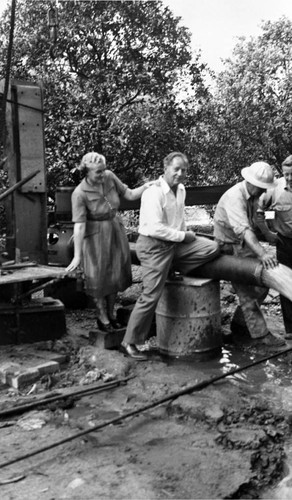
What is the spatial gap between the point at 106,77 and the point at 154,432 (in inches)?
433

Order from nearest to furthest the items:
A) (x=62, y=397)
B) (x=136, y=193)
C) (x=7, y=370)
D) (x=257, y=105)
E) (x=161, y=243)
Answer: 1. (x=62, y=397)
2. (x=7, y=370)
3. (x=161, y=243)
4. (x=136, y=193)
5. (x=257, y=105)

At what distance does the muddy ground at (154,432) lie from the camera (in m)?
3.52

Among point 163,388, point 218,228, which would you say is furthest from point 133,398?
point 218,228

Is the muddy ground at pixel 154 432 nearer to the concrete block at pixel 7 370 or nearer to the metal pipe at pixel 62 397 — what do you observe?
the metal pipe at pixel 62 397

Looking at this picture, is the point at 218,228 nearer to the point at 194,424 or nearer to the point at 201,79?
the point at 194,424

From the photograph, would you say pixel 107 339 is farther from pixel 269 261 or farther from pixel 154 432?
pixel 154 432

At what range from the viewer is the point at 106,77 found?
13.8 metres

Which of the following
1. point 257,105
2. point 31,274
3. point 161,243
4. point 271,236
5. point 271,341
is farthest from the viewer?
point 257,105

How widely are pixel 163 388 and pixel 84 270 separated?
1718 mm

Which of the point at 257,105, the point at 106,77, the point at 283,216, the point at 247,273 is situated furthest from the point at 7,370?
the point at 257,105

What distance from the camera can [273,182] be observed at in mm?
6129

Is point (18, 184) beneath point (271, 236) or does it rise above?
above

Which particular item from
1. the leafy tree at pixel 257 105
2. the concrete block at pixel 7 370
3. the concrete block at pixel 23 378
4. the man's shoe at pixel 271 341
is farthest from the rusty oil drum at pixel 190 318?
the leafy tree at pixel 257 105

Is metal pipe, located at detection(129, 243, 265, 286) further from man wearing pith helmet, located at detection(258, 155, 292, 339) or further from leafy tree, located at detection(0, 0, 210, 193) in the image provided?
leafy tree, located at detection(0, 0, 210, 193)
